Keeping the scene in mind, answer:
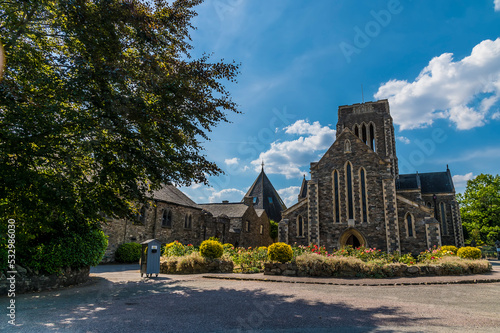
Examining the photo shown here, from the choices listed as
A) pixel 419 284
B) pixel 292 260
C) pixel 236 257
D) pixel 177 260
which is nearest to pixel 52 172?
pixel 177 260

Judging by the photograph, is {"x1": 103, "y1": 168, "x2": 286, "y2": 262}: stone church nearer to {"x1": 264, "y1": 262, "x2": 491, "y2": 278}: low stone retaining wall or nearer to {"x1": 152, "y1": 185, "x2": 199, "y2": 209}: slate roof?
{"x1": 152, "y1": 185, "x2": 199, "y2": 209}: slate roof

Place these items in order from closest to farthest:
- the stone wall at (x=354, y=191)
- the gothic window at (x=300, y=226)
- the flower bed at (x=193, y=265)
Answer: the flower bed at (x=193, y=265), the stone wall at (x=354, y=191), the gothic window at (x=300, y=226)

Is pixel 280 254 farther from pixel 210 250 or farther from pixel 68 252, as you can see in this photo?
pixel 68 252

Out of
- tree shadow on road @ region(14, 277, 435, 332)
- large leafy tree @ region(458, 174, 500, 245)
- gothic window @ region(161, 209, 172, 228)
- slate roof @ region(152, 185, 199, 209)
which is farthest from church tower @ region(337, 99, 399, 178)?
tree shadow on road @ region(14, 277, 435, 332)

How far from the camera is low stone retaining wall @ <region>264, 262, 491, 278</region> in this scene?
12.5 m

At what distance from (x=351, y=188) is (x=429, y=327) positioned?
20185mm

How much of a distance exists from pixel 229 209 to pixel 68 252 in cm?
2837

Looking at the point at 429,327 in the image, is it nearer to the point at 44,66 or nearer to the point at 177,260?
the point at 44,66

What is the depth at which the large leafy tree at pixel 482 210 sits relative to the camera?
37250mm

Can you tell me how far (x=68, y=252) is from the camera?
955cm

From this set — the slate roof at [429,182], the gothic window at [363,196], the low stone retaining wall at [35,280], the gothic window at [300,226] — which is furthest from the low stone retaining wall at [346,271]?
the slate roof at [429,182]

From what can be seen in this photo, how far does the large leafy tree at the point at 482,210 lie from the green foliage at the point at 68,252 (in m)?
43.7

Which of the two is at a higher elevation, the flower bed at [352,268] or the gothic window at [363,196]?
the gothic window at [363,196]

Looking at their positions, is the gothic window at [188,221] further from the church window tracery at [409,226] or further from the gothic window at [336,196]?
the church window tracery at [409,226]
